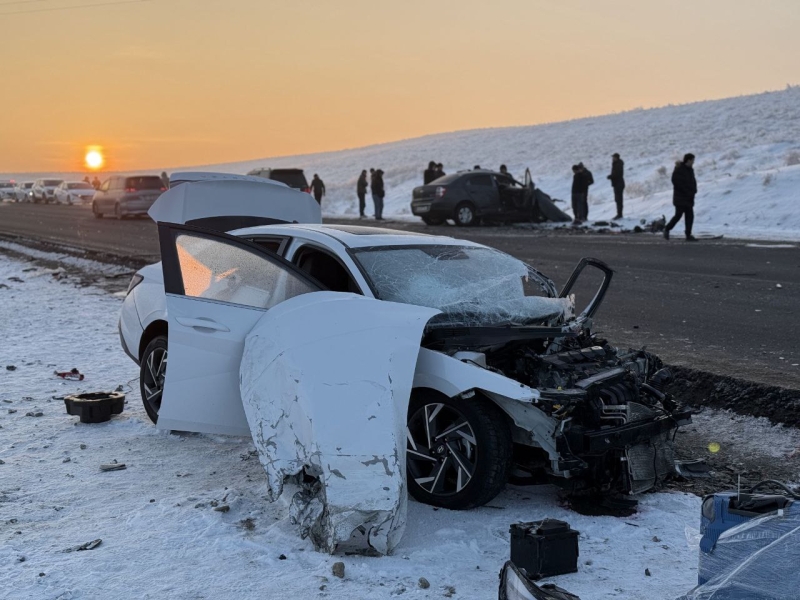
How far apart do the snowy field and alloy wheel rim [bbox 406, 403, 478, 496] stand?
16489mm

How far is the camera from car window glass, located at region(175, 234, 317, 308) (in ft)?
17.7

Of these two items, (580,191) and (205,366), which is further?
(580,191)

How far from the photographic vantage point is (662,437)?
490 cm

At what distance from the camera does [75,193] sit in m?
49.9

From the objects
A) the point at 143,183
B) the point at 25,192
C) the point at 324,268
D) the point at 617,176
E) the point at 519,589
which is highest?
the point at 25,192

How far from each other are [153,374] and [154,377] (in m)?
0.03

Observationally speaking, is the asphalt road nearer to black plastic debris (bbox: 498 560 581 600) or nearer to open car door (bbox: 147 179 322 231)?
open car door (bbox: 147 179 322 231)

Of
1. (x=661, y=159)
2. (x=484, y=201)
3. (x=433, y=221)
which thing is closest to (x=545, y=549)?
(x=484, y=201)

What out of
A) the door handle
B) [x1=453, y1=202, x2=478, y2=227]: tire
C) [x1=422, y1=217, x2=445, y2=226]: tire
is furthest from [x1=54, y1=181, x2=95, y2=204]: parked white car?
the door handle

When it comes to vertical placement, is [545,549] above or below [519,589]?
below

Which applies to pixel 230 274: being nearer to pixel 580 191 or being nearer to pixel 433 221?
pixel 580 191

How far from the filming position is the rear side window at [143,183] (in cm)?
3306

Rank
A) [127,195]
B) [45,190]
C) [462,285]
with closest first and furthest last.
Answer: [462,285]
[127,195]
[45,190]

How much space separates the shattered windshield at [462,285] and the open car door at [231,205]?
262cm
